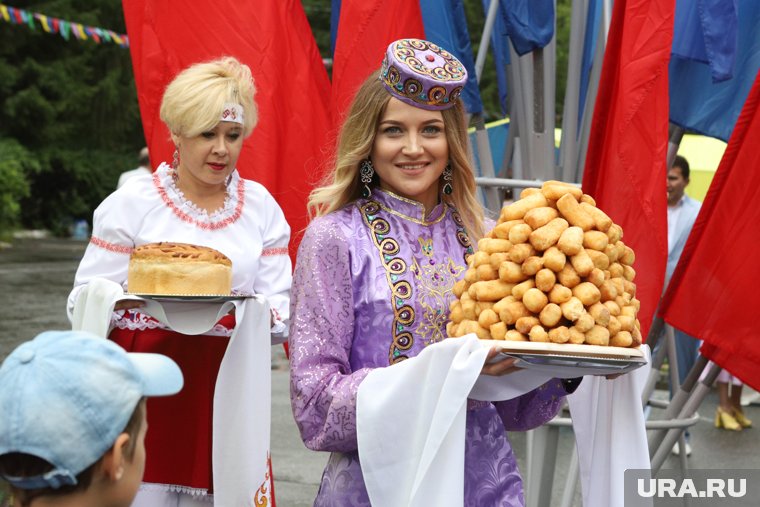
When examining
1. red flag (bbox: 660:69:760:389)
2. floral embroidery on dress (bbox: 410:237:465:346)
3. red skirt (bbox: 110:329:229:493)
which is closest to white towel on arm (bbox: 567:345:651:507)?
floral embroidery on dress (bbox: 410:237:465:346)

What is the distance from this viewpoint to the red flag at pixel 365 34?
16.6 ft

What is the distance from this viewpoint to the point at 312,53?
548cm

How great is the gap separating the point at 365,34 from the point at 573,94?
0.96 meters

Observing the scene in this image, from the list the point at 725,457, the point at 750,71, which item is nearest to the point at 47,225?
the point at 725,457

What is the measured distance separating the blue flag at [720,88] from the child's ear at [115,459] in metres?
3.36

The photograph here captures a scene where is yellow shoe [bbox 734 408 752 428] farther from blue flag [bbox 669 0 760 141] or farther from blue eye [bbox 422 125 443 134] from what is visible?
blue eye [bbox 422 125 443 134]

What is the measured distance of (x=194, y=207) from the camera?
428 centimetres

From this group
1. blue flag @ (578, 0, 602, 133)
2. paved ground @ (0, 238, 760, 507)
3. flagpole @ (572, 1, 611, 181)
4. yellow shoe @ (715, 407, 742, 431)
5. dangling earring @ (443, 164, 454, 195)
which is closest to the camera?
dangling earring @ (443, 164, 454, 195)

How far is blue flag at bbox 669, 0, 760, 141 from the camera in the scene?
4672 mm

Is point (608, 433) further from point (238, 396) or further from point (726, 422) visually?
point (726, 422)

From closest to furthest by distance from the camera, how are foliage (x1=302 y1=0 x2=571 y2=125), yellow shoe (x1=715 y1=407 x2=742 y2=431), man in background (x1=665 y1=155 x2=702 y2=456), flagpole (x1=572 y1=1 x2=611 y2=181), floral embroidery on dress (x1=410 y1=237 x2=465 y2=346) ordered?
1. floral embroidery on dress (x1=410 y1=237 x2=465 y2=346)
2. flagpole (x1=572 y1=1 x2=611 y2=181)
3. man in background (x1=665 y1=155 x2=702 y2=456)
4. yellow shoe (x1=715 y1=407 x2=742 y2=431)
5. foliage (x1=302 y1=0 x2=571 y2=125)

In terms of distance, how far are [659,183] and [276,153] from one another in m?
1.89

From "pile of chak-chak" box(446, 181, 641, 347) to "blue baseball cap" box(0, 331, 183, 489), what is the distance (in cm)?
97

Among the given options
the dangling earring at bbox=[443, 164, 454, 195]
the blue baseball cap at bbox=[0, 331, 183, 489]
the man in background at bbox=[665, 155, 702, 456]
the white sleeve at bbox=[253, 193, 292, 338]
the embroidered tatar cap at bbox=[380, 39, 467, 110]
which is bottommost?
the man in background at bbox=[665, 155, 702, 456]
